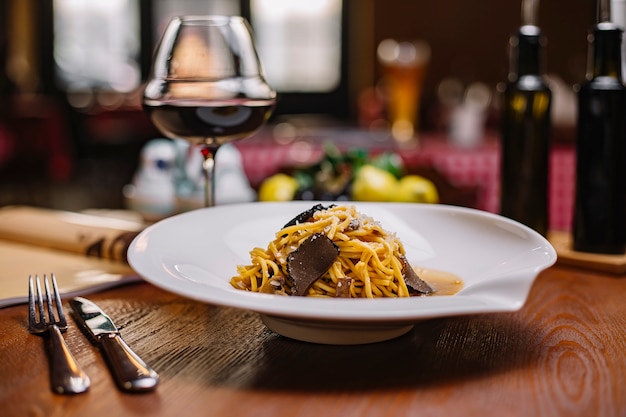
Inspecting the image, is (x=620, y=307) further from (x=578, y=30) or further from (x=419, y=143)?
(x=578, y=30)

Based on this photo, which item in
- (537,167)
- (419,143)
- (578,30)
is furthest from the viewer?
(578,30)

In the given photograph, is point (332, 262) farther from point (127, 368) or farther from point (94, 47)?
point (94, 47)

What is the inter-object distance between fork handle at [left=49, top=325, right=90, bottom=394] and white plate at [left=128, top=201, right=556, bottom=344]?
4.0 inches

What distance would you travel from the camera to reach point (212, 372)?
2.39 feet

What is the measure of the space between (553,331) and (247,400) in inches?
14.8

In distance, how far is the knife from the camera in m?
0.68

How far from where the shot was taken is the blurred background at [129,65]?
7.29 metres

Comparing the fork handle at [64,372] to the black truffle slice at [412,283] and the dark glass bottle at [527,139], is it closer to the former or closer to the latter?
the black truffle slice at [412,283]

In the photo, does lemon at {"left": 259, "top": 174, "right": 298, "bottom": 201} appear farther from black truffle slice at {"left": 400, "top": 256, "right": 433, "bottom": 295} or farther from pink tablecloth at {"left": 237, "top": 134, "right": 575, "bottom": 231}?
pink tablecloth at {"left": 237, "top": 134, "right": 575, "bottom": 231}

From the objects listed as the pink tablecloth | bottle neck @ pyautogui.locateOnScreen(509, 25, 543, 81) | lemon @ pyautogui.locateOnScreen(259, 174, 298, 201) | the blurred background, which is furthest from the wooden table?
the blurred background

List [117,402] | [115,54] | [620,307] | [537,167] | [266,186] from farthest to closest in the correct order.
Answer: [115,54] → [266,186] → [537,167] → [620,307] → [117,402]

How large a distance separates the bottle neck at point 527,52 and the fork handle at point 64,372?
86cm

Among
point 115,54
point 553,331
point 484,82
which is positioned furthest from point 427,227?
point 115,54

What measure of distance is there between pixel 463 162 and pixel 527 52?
6.42ft
